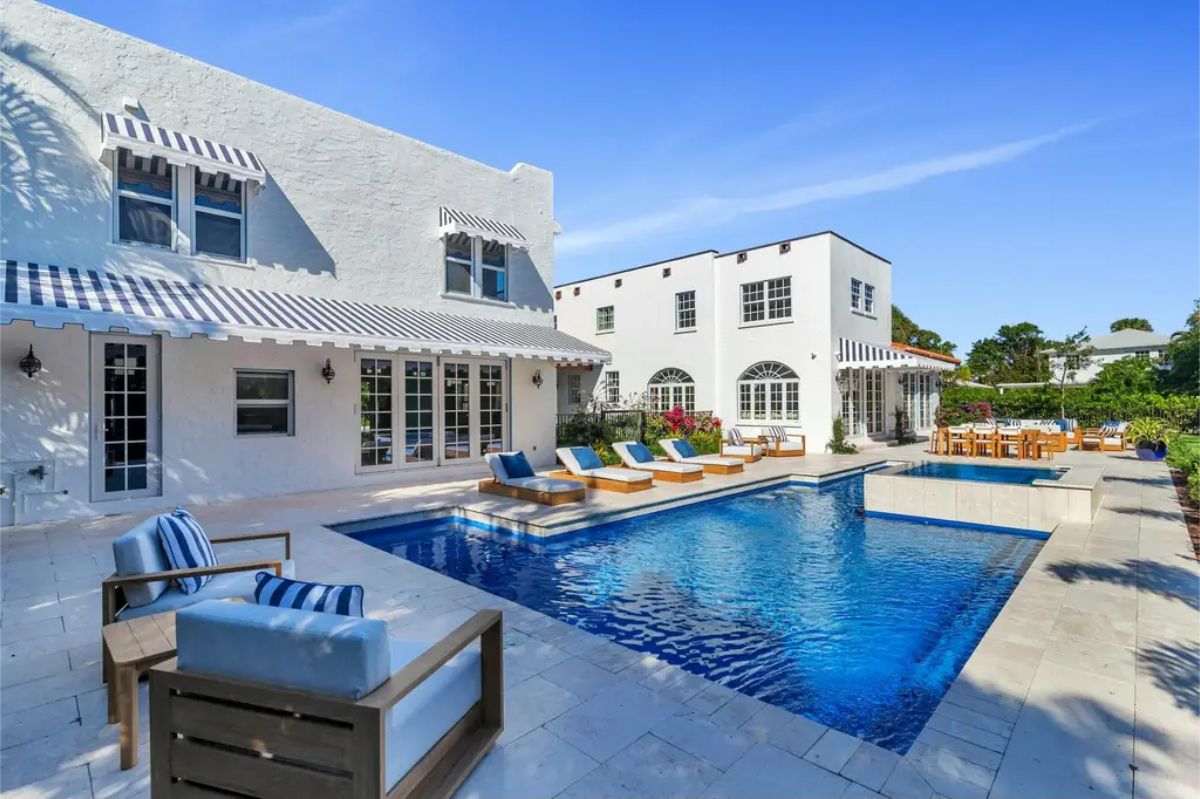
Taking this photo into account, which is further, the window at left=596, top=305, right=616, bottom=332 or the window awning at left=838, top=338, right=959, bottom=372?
the window at left=596, top=305, right=616, bottom=332

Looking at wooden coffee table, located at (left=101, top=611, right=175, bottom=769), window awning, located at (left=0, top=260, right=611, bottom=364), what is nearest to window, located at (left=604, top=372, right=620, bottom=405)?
window awning, located at (left=0, top=260, right=611, bottom=364)

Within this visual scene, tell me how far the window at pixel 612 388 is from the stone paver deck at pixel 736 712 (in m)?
25.8

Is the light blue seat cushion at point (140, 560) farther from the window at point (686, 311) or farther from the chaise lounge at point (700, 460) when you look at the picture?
the window at point (686, 311)

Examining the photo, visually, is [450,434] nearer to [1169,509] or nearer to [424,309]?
[424,309]

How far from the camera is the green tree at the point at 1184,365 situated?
36.6 meters

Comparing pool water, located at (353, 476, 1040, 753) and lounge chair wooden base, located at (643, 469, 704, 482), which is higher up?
lounge chair wooden base, located at (643, 469, 704, 482)

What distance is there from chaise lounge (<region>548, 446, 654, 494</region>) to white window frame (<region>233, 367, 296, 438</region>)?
283 inches

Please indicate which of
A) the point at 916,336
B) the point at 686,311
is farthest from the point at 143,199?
the point at 916,336

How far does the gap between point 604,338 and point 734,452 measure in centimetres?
1403

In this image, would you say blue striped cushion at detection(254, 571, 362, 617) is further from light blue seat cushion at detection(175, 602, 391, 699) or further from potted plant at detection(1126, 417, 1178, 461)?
potted plant at detection(1126, 417, 1178, 461)

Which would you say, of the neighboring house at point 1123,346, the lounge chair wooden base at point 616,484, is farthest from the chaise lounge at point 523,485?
the neighboring house at point 1123,346

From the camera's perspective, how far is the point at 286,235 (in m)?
14.5

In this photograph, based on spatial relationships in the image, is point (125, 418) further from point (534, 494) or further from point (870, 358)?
point (870, 358)

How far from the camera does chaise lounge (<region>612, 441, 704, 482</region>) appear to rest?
53.8 feet
